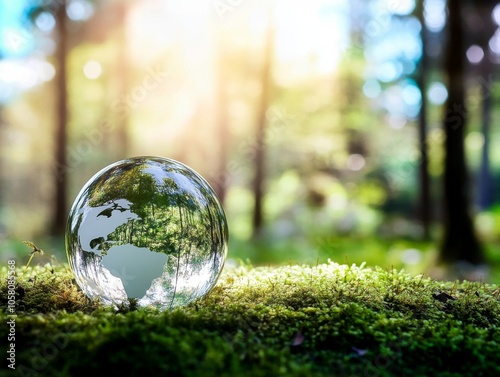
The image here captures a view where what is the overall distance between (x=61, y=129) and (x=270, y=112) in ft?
28.4

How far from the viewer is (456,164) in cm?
1302

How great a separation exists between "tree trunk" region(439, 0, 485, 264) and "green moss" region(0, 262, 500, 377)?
9154 millimetres

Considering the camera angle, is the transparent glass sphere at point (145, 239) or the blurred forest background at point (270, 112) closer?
the transparent glass sphere at point (145, 239)

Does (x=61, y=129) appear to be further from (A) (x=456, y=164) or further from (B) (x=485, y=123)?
(B) (x=485, y=123)

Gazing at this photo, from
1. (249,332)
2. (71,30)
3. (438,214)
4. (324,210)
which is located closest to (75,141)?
(71,30)

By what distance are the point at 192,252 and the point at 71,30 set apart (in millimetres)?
18974

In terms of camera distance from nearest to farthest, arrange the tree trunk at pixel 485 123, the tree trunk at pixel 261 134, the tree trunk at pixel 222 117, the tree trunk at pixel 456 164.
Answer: the tree trunk at pixel 456 164, the tree trunk at pixel 261 134, the tree trunk at pixel 222 117, the tree trunk at pixel 485 123

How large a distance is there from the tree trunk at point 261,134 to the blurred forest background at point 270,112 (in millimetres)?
64

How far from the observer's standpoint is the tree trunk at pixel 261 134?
20594mm

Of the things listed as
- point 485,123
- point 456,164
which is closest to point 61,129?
point 456,164

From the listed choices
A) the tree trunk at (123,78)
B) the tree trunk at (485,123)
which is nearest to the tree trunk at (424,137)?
the tree trunk at (485,123)

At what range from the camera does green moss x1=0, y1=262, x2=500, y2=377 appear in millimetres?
2680

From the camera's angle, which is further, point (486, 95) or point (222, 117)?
point (486, 95)

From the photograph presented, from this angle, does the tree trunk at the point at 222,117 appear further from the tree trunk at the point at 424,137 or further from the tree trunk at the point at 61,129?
the tree trunk at the point at 424,137
